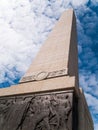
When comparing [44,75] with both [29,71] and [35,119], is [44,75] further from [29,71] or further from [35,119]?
[35,119]

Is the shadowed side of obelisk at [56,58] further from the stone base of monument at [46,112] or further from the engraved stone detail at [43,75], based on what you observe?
the stone base of monument at [46,112]

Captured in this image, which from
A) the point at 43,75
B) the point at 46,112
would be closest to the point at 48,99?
the point at 46,112

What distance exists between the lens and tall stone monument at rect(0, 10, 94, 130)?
5.78 m

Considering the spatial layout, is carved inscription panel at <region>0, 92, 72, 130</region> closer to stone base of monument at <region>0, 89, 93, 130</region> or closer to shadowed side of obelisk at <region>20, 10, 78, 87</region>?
stone base of monument at <region>0, 89, 93, 130</region>

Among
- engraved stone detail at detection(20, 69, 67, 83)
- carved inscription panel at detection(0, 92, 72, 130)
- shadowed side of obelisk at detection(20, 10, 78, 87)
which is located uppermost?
shadowed side of obelisk at detection(20, 10, 78, 87)

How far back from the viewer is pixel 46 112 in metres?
6.00

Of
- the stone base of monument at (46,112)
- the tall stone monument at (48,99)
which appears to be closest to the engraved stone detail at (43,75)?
the tall stone monument at (48,99)

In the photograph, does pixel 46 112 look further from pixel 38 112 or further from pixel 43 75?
pixel 43 75

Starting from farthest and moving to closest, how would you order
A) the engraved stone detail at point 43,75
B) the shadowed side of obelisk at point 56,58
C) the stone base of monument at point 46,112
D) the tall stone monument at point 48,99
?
the shadowed side of obelisk at point 56,58, the engraved stone detail at point 43,75, the tall stone monument at point 48,99, the stone base of monument at point 46,112

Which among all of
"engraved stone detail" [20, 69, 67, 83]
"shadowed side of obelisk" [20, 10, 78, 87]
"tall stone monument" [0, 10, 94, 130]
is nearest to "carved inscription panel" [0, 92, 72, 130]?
"tall stone monument" [0, 10, 94, 130]

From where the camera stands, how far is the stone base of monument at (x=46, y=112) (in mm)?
5671

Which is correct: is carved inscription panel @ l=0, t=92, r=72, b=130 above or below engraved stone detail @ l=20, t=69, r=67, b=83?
below

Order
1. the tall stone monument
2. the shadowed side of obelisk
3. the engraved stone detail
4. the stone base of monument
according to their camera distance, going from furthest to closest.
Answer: the shadowed side of obelisk < the engraved stone detail < the tall stone monument < the stone base of monument

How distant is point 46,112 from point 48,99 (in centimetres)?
44
